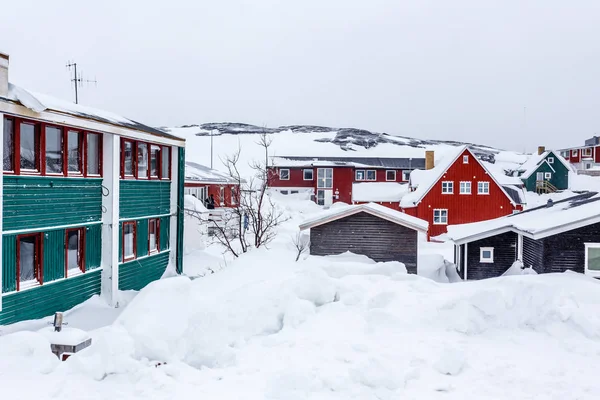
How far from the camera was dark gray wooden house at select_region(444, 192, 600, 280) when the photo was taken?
18.6 m

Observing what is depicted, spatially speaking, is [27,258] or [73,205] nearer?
[27,258]

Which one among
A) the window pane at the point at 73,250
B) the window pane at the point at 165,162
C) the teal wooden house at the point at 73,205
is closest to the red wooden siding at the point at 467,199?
the window pane at the point at 165,162

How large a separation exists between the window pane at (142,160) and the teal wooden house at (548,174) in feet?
191

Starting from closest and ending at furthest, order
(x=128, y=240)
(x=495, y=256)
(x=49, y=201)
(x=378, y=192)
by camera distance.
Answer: (x=49, y=201) < (x=128, y=240) < (x=495, y=256) < (x=378, y=192)

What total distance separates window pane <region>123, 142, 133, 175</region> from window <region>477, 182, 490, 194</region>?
96.1 ft

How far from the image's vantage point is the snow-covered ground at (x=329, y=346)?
738 centimetres

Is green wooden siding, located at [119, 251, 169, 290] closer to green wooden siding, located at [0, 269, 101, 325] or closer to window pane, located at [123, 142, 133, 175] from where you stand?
green wooden siding, located at [0, 269, 101, 325]

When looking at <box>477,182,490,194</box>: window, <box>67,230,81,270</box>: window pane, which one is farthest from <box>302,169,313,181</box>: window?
<box>67,230,81,270</box>: window pane

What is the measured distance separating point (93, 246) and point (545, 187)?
61.8 m

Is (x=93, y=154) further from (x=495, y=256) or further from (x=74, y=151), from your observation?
(x=495, y=256)

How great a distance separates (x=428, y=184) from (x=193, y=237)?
→ 20.8 metres

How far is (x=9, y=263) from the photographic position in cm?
1240

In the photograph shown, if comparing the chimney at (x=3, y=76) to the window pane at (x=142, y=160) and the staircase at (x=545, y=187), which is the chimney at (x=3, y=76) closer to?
the window pane at (x=142, y=160)

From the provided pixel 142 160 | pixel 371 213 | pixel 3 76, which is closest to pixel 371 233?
pixel 371 213
